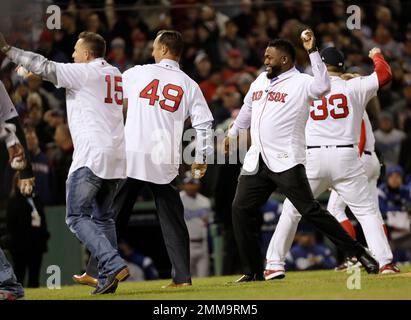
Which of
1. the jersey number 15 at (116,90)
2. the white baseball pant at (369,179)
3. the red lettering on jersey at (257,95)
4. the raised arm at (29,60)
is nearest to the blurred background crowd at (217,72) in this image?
the white baseball pant at (369,179)

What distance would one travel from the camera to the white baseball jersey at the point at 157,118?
1048 cm

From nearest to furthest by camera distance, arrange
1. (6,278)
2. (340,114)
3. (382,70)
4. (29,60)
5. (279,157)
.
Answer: (6,278) < (29,60) < (279,157) < (382,70) < (340,114)

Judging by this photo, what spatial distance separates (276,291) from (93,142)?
2.00 m

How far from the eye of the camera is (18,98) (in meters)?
15.9

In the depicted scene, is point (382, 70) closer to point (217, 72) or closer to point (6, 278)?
point (6, 278)

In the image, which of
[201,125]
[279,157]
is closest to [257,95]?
[279,157]

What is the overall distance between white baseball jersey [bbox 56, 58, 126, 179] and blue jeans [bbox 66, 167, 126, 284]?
9 cm

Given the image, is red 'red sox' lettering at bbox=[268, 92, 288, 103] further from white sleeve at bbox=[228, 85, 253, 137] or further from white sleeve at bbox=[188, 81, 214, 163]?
white sleeve at bbox=[188, 81, 214, 163]

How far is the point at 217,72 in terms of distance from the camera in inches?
749

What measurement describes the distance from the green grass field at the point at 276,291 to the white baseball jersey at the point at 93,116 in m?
1.13

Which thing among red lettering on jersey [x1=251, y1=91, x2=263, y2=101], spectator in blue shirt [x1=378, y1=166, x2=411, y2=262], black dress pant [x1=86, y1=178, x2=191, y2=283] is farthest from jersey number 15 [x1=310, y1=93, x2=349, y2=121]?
spectator in blue shirt [x1=378, y1=166, x2=411, y2=262]

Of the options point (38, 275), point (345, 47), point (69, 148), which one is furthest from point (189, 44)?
point (38, 275)

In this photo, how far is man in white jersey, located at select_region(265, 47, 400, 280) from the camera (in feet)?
37.3
